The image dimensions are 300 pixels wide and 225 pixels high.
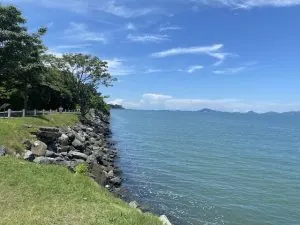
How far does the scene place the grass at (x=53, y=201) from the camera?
45.2ft

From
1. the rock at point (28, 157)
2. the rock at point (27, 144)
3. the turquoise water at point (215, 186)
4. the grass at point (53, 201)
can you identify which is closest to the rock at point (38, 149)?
the rock at point (27, 144)

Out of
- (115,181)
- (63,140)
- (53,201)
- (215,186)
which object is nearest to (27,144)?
(63,140)

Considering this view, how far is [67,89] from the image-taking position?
81.4 metres

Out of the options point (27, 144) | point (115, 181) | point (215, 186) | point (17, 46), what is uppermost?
point (17, 46)

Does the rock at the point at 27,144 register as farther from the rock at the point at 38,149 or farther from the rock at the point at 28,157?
the rock at the point at 28,157

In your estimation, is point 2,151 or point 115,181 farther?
point 115,181

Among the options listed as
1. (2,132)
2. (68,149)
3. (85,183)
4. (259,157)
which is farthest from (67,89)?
(85,183)

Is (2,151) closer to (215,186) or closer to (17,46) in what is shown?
(215,186)

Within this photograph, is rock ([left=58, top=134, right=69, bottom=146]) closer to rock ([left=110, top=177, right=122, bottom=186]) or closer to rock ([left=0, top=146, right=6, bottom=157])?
rock ([left=110, top=177, right=122, bottom=186])

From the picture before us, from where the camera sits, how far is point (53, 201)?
50.6 ft

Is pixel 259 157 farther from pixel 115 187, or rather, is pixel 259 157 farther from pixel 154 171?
pixel 115 187

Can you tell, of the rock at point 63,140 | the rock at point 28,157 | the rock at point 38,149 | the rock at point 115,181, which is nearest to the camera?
the rock at point 28,157

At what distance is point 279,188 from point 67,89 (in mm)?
55749

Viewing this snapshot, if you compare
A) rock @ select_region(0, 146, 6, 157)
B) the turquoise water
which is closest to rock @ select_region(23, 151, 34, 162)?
rock @ select_region(0, 146, 6, 157)
